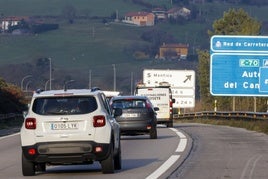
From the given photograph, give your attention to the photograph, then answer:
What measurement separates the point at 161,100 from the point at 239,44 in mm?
8330

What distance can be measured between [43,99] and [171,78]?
58.7 meters

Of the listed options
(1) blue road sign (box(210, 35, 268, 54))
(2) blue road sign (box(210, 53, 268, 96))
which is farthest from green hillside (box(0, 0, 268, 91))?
(1) blue road sign (box(210, 35, 268, 54))

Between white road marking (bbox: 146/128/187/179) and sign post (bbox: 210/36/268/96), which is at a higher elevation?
sign post (bbox: 210/36/268/96)

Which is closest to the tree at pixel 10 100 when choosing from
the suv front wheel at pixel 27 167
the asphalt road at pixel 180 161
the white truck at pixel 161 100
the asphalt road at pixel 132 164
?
the white truck at pixel 161 100

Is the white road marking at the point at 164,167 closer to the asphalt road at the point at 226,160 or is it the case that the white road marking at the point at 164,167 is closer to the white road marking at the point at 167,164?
the white road marking at the point at 167,164

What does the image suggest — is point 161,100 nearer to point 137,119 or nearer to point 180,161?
point 137,119

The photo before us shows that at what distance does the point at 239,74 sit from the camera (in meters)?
49.9

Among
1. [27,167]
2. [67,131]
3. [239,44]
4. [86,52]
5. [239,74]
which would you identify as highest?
[239,44]

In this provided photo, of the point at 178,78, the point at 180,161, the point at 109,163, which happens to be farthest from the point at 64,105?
the point at 178,78

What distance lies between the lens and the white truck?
5434 centimetres

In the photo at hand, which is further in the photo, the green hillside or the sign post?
the green hillside

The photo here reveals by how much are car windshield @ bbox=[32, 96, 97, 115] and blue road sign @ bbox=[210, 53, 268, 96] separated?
28.7 meters

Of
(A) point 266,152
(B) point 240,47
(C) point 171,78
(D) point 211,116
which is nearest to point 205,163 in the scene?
(A) point 266,152

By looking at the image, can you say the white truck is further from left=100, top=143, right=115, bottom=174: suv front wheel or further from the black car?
left=100, top=143, right=115, bottom=174: suv front wheel
